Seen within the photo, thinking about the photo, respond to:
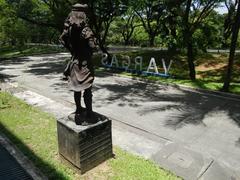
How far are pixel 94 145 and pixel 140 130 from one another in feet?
7.99

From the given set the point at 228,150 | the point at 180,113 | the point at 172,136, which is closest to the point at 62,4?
the point at 180,113

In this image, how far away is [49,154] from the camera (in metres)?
6.14

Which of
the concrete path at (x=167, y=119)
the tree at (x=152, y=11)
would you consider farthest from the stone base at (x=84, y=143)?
the tree at (x=152, y=11)

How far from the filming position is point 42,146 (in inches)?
255

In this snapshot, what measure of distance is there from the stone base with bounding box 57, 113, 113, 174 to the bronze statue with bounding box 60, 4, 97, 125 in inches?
11.5

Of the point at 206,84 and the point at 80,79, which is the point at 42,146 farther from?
the point at 206,84

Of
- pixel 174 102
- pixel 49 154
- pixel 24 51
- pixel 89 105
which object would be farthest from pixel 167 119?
pixel 24 51

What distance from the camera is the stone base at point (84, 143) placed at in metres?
5.38

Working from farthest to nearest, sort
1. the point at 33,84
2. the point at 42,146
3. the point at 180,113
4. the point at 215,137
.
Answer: the point at 33,84
the point at 180,113
the point at 215,137
the point at 42,146

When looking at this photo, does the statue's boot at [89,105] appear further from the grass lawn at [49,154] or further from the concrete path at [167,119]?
the concrete path at [167,119]

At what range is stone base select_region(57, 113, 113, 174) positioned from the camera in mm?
5379

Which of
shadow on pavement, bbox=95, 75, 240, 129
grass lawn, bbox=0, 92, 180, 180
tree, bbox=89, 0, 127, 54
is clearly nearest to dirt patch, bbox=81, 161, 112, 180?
grass lawn, bbox=0, 92, 180, 180

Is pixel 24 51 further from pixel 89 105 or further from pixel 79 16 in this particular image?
pixel 79 16

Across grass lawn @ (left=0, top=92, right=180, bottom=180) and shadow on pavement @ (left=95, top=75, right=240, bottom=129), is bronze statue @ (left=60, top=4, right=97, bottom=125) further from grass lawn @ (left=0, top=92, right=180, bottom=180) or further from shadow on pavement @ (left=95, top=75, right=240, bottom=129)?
shadow on pavement @ (left=95, top=75, right=240, bottom=129)
